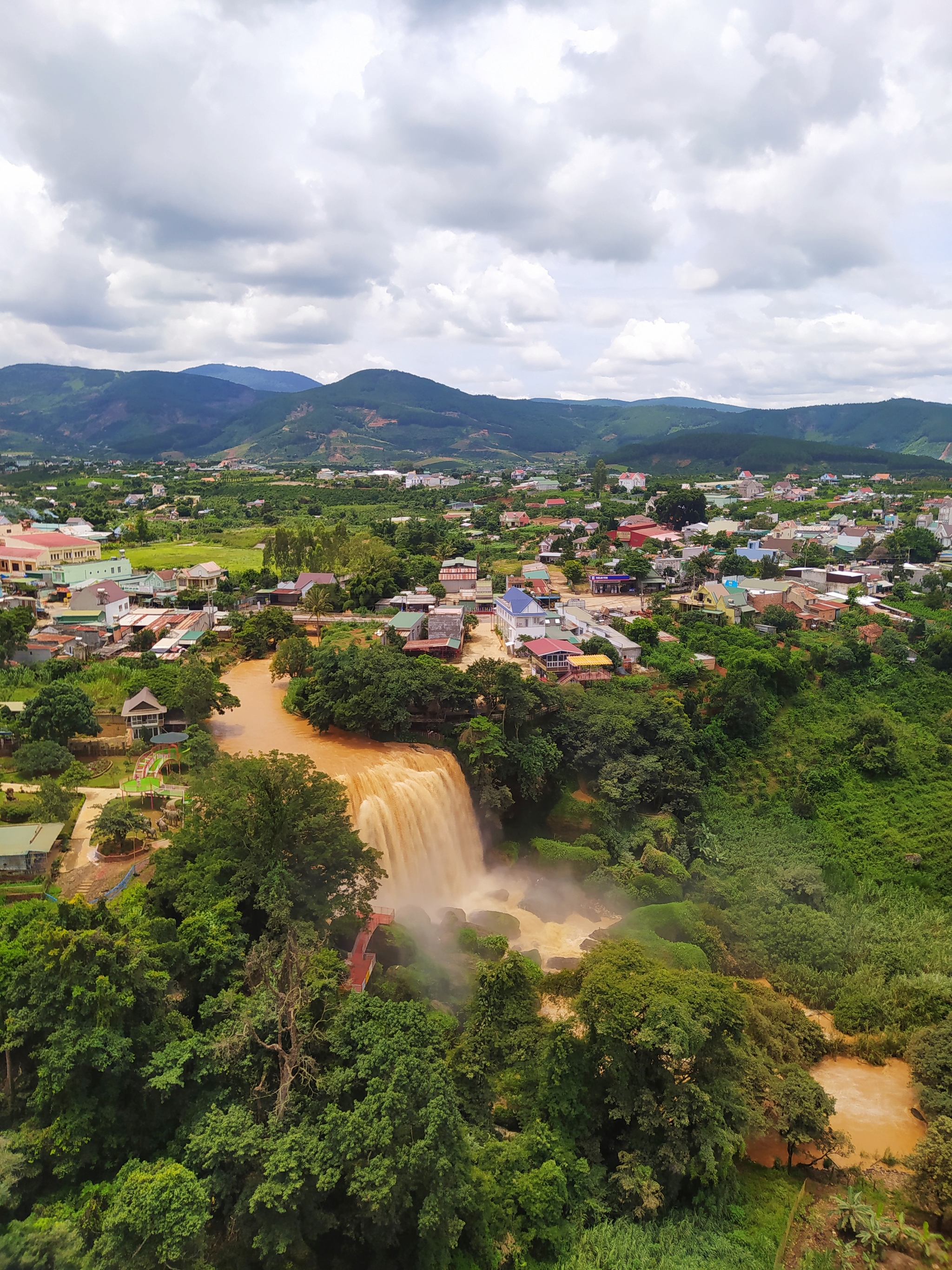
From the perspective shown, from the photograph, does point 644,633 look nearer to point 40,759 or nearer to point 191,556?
point 40,759

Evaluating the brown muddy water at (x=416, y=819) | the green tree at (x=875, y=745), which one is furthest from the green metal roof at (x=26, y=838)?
the green tree at (x=875, y=745)

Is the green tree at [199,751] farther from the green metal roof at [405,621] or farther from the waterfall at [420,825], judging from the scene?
the green metal roof at [405,621]

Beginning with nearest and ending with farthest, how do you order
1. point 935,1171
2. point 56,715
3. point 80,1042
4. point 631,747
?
point 80,1042
point 935,1171
point 56,715
point 631,747

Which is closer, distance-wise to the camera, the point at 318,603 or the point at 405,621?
the point at 405,621

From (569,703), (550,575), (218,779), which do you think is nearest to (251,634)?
(569,703)

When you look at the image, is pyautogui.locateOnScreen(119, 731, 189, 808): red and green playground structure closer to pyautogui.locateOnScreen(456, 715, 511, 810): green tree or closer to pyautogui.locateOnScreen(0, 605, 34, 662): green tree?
pyautogui.locateOnScreen(0, 605, 34, 662): green tree

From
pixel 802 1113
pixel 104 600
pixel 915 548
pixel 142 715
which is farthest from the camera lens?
pixel 915 548

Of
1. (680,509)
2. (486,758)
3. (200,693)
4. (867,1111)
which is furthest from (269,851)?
(680,509)
